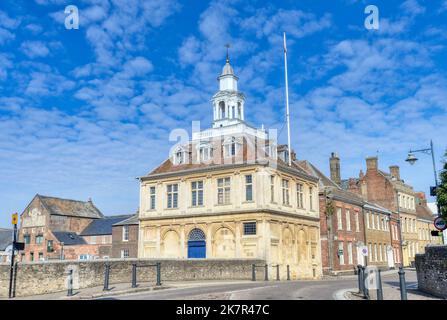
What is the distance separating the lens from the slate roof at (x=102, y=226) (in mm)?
65188

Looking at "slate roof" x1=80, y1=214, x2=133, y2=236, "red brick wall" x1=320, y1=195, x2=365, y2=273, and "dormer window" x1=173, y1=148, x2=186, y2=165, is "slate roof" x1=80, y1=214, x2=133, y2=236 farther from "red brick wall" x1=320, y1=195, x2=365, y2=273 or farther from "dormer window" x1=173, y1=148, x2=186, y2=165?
"red brick wall" x1=320, y1=195, x2=365, y2=273

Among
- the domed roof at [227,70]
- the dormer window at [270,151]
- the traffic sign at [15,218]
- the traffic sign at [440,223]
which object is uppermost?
the domed roof at [227,70]

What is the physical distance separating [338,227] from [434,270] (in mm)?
25996

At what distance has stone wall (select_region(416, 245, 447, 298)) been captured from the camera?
1555 centimetres

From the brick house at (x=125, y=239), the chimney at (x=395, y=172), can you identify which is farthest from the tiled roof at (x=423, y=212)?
the brick house at (x=125, y=239)

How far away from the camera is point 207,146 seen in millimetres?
39344

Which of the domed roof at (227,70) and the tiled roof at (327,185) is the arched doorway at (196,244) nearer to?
the tiled roof at (327,185)

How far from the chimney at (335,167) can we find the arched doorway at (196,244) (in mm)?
19367

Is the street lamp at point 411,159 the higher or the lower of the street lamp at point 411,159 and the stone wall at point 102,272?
the higher

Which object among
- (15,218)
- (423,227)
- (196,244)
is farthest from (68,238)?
(423,227)

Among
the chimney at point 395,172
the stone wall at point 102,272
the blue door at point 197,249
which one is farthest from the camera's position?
the chimney at point 395,172

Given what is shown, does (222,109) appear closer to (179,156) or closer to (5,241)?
(179,156)
